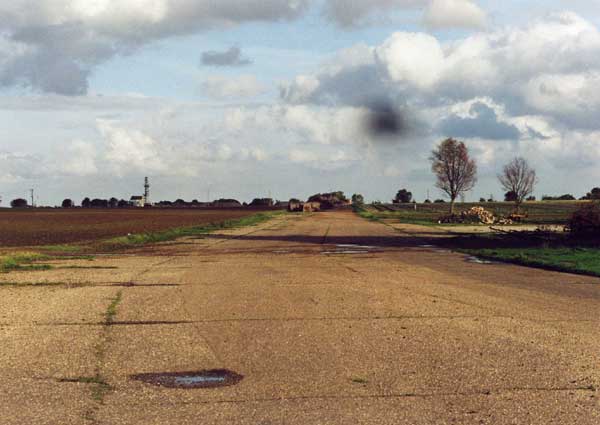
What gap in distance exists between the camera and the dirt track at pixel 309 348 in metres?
6.89

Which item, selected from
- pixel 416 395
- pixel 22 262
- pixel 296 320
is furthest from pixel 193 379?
pixel 22 262

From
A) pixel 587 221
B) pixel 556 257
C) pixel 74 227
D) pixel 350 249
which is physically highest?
pixel 587 221

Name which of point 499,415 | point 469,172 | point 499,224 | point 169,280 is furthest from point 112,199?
point 499,415

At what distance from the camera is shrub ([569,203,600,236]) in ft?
97.2

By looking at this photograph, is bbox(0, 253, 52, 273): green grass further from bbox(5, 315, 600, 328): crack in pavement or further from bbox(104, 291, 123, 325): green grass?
bbox(5, 315, 600, 328): crack in pavement

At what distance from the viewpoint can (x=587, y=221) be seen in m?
30.0

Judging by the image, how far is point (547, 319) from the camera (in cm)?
1180

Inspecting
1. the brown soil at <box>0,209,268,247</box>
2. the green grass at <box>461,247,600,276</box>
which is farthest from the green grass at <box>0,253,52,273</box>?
the green grass at <box>461,247,600,276</box>

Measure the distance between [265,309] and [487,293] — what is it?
16.1ft

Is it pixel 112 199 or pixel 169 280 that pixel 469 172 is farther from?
pixel 112 199

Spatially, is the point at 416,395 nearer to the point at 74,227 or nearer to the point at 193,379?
the point at 193,379

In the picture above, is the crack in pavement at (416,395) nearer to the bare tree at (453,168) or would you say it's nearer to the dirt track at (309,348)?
the dirt track at (309,348)

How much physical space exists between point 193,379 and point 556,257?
18.0 metres

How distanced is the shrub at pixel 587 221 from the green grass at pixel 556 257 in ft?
9.94
